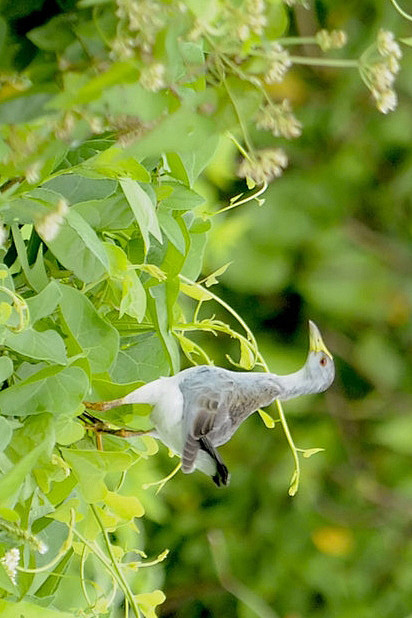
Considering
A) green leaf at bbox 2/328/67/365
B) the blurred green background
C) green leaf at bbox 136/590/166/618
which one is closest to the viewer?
green leaf at bbox 2/328/67/365

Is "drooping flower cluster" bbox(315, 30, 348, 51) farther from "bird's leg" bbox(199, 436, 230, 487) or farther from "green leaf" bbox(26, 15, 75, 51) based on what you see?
"bird's leg" bbox(199, 436, 230, 487)

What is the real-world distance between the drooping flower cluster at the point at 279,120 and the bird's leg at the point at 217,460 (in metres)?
0.17

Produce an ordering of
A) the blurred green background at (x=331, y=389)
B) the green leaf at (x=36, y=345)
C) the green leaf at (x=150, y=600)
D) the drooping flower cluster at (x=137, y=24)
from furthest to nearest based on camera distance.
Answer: the blurred green background at (x=331, y=389)
the green leaf at (x=150, y=600)
the green leaf at (x=36, y=345)
the drooping flower cluster at (x=137, y=24)

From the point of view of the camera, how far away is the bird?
465 mm

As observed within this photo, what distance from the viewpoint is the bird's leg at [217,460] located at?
0.47 m

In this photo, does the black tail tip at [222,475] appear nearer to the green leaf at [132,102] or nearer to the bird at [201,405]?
the bird at [201,405]

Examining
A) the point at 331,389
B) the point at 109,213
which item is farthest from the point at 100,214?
the point at 331,389

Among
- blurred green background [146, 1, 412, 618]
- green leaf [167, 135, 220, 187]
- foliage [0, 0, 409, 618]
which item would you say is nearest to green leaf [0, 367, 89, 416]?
foliage [0, 0, 409, 618]

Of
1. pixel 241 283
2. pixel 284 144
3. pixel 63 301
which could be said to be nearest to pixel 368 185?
pixel 284 144

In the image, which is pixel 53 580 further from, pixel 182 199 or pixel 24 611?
pixel 182 199

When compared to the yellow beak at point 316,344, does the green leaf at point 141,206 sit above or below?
above

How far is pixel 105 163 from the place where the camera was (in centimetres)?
40

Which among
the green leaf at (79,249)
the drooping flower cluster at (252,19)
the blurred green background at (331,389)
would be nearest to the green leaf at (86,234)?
the green leaf at (79,249)

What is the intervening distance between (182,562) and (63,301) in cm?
119
